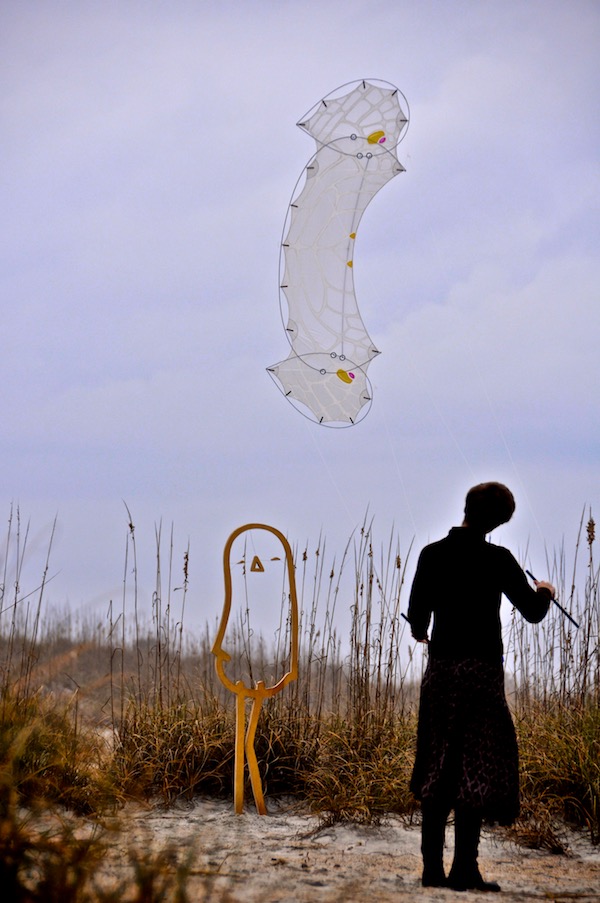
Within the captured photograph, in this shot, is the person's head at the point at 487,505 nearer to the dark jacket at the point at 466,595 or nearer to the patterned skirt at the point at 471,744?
the dark jacket at the point at 466,595

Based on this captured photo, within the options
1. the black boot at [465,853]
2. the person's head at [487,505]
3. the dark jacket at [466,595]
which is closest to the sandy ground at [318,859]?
the black boot at [465,853]

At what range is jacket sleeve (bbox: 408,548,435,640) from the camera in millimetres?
2746

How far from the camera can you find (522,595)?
2.71 meters

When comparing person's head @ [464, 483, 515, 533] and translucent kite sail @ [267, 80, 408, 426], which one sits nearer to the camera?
person's head @ [464, 483, 515, 533]

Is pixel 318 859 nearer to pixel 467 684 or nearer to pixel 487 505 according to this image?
pixel 467 684

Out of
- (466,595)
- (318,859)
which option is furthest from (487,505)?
(318,859)

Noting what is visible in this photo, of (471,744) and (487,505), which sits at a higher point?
(487,505)

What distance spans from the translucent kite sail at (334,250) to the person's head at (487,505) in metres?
1.24

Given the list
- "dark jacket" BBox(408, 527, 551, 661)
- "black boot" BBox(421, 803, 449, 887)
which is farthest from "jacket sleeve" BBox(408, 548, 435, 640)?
"black boot" BBox(421, 803, 449, 887)

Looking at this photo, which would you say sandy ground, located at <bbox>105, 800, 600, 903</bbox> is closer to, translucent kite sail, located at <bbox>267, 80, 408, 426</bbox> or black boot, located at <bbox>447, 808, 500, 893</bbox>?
black boot, located at <bbox>447, 808, 500, 893</bbox>

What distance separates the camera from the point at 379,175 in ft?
13.1

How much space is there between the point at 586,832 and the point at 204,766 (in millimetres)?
1688

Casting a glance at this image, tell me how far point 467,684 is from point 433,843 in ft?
1.69

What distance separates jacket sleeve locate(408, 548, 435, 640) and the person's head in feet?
0.61
